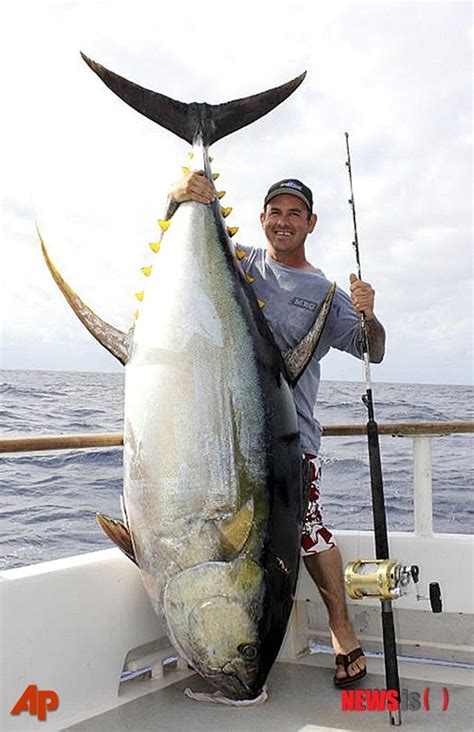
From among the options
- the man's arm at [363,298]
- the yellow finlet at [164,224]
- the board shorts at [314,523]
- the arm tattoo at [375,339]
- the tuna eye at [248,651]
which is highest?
the yellow finlet at [164,224]

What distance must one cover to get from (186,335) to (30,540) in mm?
2950

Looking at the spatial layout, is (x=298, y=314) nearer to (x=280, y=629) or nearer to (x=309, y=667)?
(x=280, y=629)

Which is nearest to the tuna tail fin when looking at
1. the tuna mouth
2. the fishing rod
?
the fishing rod

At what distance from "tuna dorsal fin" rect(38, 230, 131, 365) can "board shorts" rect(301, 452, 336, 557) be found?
76 cm

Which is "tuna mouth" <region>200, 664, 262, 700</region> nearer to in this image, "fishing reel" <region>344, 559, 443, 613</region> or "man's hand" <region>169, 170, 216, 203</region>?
"fishing reel" <region>344, 559, 443, 613</region>

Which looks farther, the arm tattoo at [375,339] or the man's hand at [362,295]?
the arm tattoo at [375,339]

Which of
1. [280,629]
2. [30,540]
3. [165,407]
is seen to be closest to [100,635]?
[280,629]

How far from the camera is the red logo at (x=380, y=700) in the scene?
2.43 metres

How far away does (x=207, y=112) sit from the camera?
8.40 feet

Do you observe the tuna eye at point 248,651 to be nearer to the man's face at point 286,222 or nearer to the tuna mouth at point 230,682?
the tuna mouth at point 230,682

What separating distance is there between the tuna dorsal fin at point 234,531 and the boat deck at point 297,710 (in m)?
0.60

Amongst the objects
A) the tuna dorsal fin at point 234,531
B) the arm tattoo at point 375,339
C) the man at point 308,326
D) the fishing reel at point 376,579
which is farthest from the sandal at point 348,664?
the arm tattoo at point 375,339

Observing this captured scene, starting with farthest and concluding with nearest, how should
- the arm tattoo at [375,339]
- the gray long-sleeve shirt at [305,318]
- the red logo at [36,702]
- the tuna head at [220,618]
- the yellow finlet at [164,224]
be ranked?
the gray long-sleeve shirt at [305,318] < the arm tattoo at [375,339] < the yellow finlet at [164,224] < the red logo at [36,702] < the tuna head at [220,618]

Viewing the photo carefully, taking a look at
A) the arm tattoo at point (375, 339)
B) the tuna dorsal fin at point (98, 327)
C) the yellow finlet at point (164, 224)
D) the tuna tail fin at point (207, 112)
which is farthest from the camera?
the arm tattoo at point (375, 339)
